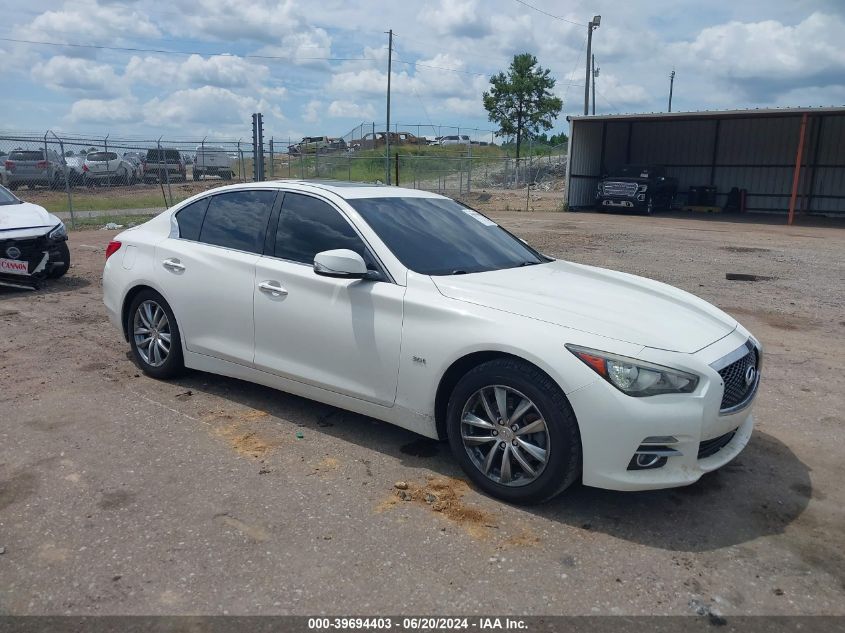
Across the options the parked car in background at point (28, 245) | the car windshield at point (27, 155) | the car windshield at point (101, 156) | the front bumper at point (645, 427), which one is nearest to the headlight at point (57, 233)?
the parked car in background at point (28, 245)

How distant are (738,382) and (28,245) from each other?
27.8 feet

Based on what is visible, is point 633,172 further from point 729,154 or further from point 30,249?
point 30,249

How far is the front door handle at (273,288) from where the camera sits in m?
4.66

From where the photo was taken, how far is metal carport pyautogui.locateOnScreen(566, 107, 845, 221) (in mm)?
28266

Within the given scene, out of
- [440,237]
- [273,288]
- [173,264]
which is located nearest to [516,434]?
[440,237]

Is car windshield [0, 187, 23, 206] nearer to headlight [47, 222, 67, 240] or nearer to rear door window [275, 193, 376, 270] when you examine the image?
headlight [47, 222, 67, 240]

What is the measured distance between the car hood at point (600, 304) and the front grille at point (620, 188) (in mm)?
23278

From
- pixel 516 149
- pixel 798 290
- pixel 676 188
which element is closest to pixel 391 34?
pixel 516 149

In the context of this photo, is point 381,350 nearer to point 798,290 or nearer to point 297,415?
point 297,415

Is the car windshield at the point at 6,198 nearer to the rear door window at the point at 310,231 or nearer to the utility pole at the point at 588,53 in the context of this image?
the rear door window at the point at 310,231

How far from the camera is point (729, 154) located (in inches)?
1216

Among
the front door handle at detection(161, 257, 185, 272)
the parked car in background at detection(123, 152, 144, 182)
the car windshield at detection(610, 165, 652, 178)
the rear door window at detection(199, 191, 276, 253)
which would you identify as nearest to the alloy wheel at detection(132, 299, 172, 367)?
the front door handle at detection(161, 257, 185, 272)

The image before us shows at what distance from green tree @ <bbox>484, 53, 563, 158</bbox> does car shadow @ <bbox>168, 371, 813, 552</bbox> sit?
40.3 m

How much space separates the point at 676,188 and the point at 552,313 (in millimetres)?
28872
